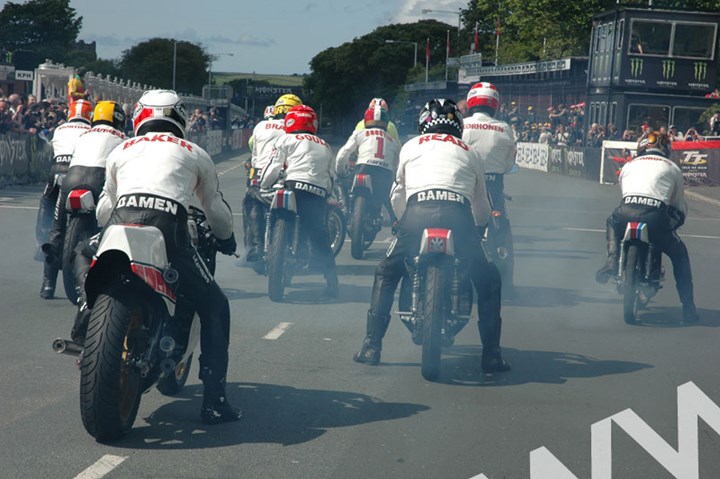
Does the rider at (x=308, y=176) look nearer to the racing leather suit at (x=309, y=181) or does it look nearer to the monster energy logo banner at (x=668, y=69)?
the racing leather suit at (x=309, y=181)

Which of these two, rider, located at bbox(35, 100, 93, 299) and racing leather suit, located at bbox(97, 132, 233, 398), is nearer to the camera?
racing leather suit, located at bbox(97, 132, 233, 398)

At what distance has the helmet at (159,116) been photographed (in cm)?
636

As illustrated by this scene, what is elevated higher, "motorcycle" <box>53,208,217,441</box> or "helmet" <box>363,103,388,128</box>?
"helmet" <box>363,103,388,128</box>

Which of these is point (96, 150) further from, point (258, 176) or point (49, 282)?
point (258, 176)

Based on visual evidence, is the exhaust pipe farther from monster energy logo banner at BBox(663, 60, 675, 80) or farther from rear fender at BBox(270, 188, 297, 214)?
monster energy logo banner at BBox(663, 60, 675, 80)

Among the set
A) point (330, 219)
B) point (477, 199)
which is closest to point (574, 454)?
point (477, 199)

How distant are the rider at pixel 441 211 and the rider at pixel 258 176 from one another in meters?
3.86

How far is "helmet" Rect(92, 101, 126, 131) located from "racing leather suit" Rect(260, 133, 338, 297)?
1.80 metres

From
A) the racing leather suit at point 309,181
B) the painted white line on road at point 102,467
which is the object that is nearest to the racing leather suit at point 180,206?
the painted white line on road at point 102,467

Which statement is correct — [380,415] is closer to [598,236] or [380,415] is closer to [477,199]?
[477,199]

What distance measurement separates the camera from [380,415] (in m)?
6.60

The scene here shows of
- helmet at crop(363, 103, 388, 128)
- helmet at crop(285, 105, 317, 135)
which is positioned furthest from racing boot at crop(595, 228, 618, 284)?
helmet at crop(363, 103, 388, 128)

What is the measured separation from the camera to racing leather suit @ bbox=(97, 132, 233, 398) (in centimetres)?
594

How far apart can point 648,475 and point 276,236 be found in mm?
5618
